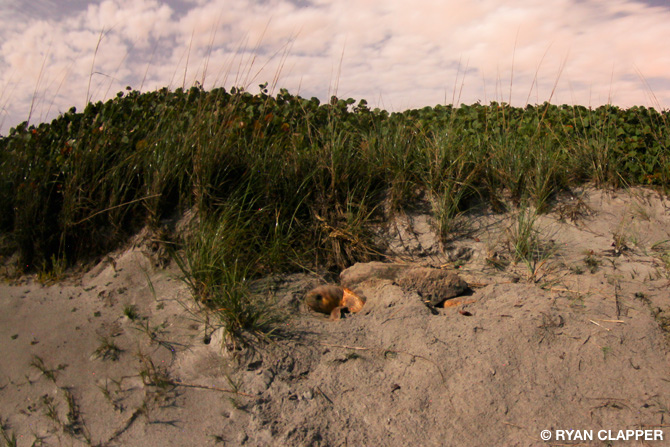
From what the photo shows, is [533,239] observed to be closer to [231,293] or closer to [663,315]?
[663,315]

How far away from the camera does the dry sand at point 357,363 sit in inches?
91.3

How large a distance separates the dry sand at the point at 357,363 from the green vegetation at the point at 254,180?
312 millimetres

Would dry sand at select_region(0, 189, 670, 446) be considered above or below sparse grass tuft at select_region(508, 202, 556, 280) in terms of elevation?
below

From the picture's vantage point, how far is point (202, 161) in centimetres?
362

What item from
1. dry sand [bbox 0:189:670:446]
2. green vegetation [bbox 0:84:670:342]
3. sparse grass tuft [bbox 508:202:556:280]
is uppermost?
green vegetation [bbox 0:84:670:342]

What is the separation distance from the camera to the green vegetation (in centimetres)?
359
